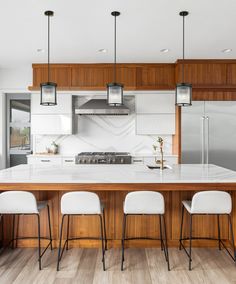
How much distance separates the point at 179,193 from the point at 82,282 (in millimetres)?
1403

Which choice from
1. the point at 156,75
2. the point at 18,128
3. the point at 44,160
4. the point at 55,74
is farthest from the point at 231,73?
the point at 18,128

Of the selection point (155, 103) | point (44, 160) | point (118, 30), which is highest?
point (118, 30)

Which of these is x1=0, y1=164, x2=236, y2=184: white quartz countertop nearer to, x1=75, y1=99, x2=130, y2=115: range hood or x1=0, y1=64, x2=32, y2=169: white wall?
x1=75, y1=99, x2=130, y2=115: range hood

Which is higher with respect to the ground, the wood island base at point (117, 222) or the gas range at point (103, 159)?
the gas range at point (103, 159)

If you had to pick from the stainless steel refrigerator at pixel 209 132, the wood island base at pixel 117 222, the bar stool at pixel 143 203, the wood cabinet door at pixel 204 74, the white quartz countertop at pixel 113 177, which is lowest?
the wood island base at pixel 117 222

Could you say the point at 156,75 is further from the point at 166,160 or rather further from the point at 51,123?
the point at 51,123

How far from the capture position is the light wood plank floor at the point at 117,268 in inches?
99.9

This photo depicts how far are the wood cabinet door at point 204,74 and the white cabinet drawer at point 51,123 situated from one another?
91.1 inches

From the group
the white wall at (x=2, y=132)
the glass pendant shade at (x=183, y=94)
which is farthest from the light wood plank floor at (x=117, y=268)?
the white wall at (x=2, y=132)

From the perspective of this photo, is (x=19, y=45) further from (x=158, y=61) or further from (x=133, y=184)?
(x=133, y=184)

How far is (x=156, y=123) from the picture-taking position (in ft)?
17.9

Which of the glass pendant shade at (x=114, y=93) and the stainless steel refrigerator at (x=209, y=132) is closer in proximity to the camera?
the glass pendant shade at (x=114, y=93)

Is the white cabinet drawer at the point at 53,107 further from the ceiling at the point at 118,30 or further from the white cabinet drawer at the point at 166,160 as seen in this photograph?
the white cabinet drawer at the point at 166,160

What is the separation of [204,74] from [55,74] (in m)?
2.85
